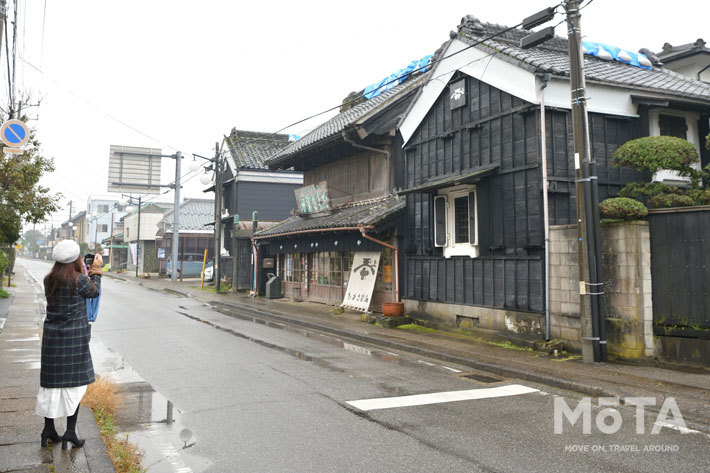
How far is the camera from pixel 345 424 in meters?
5.76

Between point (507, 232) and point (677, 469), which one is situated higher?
point (507, 232)

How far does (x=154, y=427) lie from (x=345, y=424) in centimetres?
225

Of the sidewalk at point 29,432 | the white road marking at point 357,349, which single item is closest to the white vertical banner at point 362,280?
the white road marking at point 357,349

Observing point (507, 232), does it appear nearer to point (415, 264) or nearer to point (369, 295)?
point (415, 264)

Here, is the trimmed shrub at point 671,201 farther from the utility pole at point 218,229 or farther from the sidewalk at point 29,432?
the utility pole at point 218,229

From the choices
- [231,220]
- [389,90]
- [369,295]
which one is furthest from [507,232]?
[231,220]

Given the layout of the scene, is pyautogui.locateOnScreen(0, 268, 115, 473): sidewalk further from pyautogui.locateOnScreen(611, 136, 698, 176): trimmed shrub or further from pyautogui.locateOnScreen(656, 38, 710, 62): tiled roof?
pyautogui.locateOnScreen(656, 38, 710, 62): tiled roof

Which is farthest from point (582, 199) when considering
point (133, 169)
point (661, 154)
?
point (133, 169)

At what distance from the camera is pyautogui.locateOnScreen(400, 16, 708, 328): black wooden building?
10.9 metres

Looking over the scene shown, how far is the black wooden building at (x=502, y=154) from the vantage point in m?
10.9

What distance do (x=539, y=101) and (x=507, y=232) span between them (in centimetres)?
303

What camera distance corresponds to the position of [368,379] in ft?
26.8

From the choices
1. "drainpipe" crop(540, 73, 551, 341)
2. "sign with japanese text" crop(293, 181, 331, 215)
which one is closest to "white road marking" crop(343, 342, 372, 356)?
"drainpipe" crop(540, 73, 551, 341)

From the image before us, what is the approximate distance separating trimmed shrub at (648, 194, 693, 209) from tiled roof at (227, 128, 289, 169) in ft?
80.7
